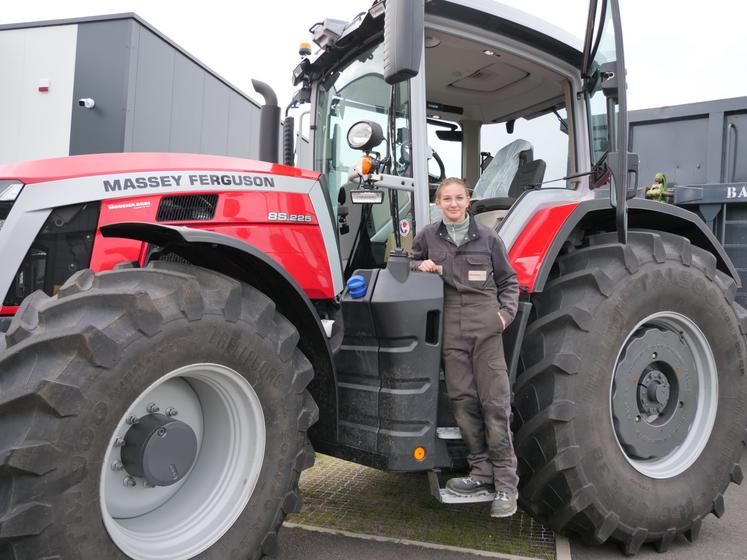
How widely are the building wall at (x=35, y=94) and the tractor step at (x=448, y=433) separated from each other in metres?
9.33

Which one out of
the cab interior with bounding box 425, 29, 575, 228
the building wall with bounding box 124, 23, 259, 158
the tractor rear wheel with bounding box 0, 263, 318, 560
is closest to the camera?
the tractor rear wheel with bounding box 0, 263, 318, 560

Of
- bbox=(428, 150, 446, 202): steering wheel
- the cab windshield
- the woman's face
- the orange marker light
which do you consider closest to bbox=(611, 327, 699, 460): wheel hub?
the woman's face

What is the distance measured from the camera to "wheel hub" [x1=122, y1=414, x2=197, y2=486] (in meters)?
2.16

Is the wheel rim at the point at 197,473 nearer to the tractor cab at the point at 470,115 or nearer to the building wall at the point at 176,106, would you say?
the tractor cab at the point at 470,115

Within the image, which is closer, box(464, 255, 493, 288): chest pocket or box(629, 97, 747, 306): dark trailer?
box(464, 255, 493, 288): chest pocket

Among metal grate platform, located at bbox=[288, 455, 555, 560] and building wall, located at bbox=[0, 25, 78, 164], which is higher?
building wall, located at bbox=[0, 25, 78, 164]

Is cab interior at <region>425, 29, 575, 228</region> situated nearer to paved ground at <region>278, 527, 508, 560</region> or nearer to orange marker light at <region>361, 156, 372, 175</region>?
orange marker light at <region>361, 156, 372, 175</region>

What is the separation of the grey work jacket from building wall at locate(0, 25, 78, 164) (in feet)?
29.9

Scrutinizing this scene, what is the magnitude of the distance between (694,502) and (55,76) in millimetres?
10542

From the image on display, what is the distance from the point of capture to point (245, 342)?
234cm

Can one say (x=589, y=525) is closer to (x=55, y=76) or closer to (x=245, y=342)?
(x=245, y=342)

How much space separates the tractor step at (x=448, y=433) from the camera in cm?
280

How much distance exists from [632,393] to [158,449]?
2163mm

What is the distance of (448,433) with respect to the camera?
281 cm
